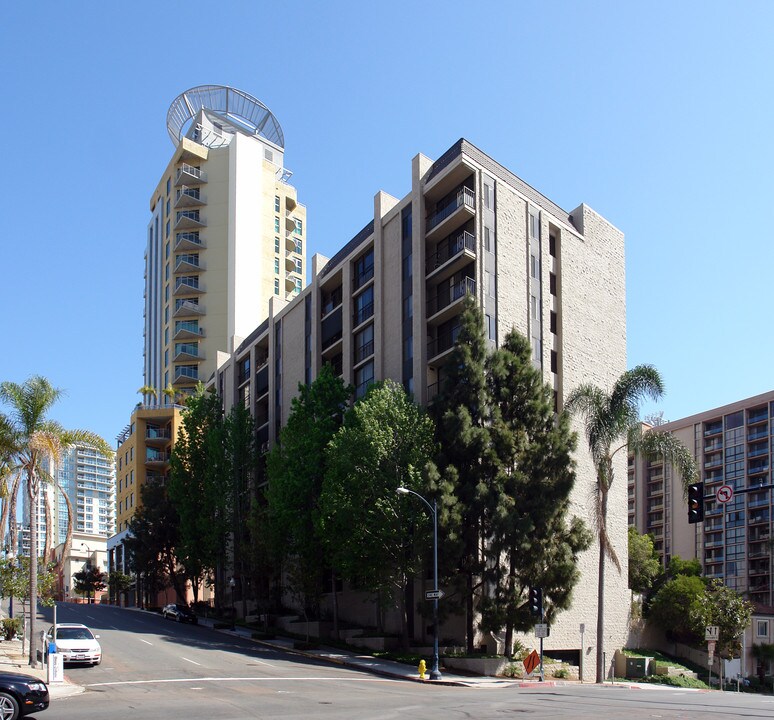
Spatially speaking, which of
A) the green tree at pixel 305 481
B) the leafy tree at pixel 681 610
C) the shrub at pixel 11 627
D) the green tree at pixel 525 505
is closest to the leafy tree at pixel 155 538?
the green tree at pixel 305 481

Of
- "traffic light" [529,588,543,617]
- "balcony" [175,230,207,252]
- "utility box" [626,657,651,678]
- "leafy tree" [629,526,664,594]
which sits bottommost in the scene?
"utility box" [626,657,651,678]

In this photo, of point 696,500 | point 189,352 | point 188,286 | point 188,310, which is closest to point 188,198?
point 188,286

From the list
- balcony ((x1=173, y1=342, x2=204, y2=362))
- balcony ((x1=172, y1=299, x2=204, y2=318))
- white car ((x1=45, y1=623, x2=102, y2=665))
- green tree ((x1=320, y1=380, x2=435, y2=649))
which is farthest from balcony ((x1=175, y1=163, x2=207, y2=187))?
white car ((x1=45, y1=623, x2=102, y2=665))

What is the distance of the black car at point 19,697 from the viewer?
57.7 feet

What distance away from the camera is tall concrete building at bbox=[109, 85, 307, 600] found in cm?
10019

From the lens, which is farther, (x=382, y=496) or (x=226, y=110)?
(x=226, y=110)

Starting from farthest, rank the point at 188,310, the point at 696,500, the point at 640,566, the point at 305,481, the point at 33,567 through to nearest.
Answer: the point at 188,310 < the point at 640,566 < the point at 305,481 < the point at 33,567 < the point at 696,500

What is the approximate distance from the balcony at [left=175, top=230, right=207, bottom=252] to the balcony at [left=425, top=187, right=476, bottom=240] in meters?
59.2

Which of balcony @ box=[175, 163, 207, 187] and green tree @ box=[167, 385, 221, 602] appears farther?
balcony @ box=[175, 163, 207, 187]

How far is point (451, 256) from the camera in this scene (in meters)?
49.1

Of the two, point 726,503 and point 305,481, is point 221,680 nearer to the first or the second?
point 305,481

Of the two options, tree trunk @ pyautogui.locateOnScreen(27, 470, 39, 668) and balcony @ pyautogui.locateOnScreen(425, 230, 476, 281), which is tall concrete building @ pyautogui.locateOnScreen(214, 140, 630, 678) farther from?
Result: tree trunk @ pyautogui.locateOnScreen(27, 470, 39, 668)

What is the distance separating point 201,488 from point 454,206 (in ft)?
99.4

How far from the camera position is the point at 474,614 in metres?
42.3
